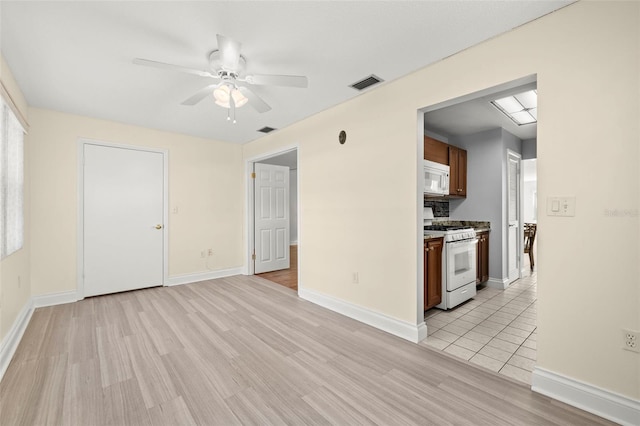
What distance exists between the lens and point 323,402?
1678 millimetres

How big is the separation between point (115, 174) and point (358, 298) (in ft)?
12.3


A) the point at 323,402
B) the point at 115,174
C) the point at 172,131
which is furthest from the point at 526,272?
the point at 115,174

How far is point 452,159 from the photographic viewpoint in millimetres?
4082

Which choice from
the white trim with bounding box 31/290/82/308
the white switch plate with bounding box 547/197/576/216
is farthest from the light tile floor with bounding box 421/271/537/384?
the white trim with bounding box 31/290/82/308

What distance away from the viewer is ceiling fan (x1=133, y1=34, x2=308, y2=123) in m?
1.83

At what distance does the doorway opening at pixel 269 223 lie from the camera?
504cm

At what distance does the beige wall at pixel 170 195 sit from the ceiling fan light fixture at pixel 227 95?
8.01ft

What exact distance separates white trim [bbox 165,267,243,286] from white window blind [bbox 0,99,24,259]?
182 centimetres

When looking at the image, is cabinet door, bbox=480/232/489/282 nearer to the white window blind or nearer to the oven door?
the oven door

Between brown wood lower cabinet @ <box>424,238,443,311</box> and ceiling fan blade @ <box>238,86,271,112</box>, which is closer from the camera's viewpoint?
ceiling fan blade @ <box>238,86,271,112</box>

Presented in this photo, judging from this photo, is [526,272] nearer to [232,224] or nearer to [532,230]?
[532,230]

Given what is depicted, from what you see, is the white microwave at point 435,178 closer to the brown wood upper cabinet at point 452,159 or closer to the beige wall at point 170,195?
the brown wood upper cabinet at point 452,159

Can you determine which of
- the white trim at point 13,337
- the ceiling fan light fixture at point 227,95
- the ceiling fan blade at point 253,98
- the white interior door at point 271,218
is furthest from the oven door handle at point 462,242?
the white trim at point 13,337

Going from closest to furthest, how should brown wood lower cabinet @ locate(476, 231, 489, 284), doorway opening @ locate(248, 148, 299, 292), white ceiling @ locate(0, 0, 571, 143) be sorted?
white ceiling @ locate(0, 0, 571, 143) → brown wood lower cabinet @ locate(476, 231, 489, 284) → doorway opening @ locate(248, 148, 299, 292)
